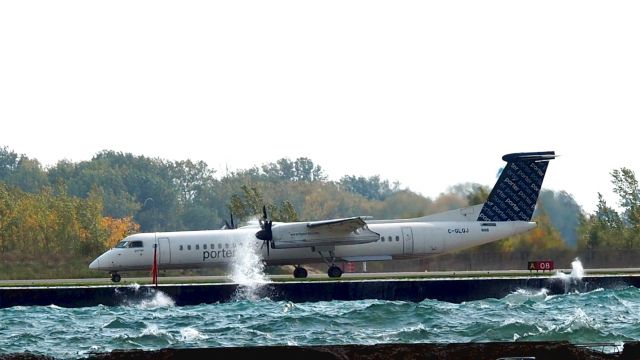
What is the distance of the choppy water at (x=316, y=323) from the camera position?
86.2 feet

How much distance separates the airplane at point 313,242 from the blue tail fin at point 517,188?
11.8 inches

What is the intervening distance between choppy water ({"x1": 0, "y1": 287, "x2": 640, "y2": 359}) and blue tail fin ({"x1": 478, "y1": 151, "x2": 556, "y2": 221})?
1629 centimetres

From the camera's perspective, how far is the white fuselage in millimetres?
48469

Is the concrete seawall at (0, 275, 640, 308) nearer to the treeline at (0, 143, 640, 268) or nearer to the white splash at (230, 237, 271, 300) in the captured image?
the white splash at (230, 237, 271, 300)

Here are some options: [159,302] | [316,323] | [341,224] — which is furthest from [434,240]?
[316,323]

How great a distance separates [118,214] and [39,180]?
13.9m

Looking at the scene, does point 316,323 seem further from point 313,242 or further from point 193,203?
point 193,203

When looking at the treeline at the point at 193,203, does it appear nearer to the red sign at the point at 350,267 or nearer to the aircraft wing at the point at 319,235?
the red sign at the point at 350,267

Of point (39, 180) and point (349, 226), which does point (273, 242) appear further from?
point (39, 180)

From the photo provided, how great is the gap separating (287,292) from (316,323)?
16.3 ft

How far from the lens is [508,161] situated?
50969mm

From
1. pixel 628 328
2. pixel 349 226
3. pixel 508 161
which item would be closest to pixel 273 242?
pixel 349 226

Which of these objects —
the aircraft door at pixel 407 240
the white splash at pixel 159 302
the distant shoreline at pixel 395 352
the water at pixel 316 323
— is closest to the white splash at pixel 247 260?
the aircraft door at pixel 407 240

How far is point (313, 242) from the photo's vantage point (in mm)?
48469
